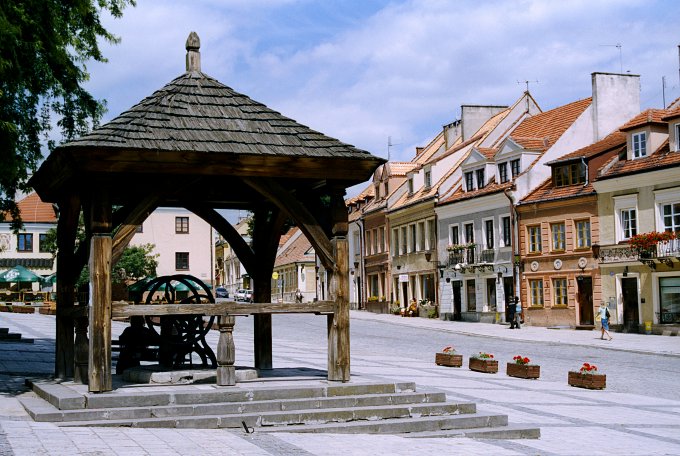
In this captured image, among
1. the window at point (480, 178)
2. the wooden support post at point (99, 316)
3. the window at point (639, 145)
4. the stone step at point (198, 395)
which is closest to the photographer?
the stone step at point (198, 395)

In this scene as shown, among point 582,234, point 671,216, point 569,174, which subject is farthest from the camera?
point 569,174

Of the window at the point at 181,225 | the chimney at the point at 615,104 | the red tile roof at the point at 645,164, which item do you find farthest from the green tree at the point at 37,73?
the window at the point at 181,225

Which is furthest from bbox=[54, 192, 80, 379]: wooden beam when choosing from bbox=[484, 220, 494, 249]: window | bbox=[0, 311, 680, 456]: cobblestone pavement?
bbox=[484, 220, 494, 249]: window

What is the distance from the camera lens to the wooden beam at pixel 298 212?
40.7 ft

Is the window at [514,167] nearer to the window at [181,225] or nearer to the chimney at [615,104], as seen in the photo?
the chimney at [615,104]

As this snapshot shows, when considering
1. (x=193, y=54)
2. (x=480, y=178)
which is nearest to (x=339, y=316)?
(x=193, y=54)

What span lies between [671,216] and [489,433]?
27444 millimetres

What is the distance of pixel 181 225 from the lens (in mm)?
73500

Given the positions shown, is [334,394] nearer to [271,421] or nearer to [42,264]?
[271,421]

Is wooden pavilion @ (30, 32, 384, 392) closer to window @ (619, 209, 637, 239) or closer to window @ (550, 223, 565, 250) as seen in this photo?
window @ (619, 209, 637, 239)

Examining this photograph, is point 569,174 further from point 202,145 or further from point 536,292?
point 202,145

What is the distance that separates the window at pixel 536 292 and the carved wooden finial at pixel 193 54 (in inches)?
1234

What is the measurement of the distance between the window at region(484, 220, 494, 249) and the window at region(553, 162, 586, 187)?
4.73 metres

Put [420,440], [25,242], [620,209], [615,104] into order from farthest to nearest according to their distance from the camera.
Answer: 1. [25,242]
2. [615,104]
3. [620,209]
4. [420,440]
